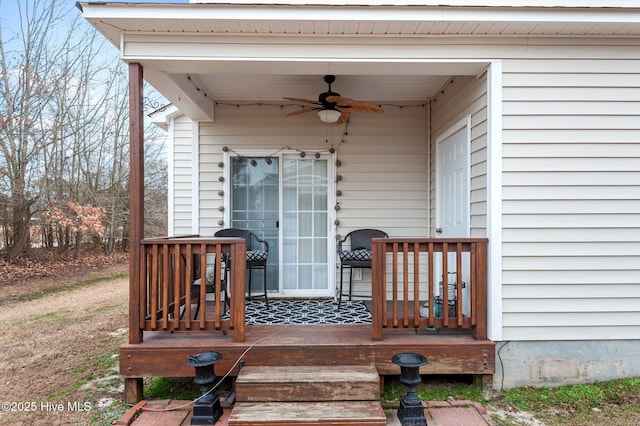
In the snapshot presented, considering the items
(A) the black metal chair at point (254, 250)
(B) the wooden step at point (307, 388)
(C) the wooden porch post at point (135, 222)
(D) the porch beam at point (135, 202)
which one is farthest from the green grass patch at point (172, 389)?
(A) the black metal chair at point (254, 250)

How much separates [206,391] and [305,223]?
2508mm

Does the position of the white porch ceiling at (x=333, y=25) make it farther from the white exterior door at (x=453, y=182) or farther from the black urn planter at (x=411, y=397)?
the black urn planter at (x=411, y=397)

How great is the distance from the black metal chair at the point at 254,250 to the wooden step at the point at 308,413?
176 cm

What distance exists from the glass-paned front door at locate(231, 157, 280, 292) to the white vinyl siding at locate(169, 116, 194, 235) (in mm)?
595

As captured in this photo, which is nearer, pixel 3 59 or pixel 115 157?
pixel 3 59

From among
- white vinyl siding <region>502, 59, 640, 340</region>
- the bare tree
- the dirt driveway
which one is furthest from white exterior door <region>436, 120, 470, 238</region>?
the bare tree

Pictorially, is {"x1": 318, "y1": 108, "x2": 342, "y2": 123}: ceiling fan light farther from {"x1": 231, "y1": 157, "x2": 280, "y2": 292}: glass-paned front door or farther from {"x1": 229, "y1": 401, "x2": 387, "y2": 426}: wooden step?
{"x1": 229, "y1": 401, "x2": 387, "y2": 426}: wooden step

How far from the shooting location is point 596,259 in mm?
2932

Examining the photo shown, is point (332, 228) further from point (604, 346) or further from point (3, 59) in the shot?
point (3, 59)

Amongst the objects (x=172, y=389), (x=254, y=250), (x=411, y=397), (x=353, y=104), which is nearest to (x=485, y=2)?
(x=353, y=104)

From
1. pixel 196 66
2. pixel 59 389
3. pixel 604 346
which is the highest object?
pixel 196 66

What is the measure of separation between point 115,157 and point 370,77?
9.66 meters

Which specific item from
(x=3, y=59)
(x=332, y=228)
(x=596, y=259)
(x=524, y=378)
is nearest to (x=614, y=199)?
(x=596, y=259)

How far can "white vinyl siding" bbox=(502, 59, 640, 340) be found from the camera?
2918mm
